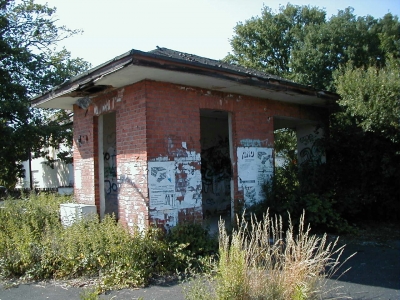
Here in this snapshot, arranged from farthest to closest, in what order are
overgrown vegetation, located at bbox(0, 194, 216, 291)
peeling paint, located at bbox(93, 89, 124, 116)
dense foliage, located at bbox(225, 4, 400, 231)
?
dense foliage, located at bbox(225, 4, 400, 231) → peeling paint, located at bbox(93, 89, 124, 116) → overgrown vegetation, located at bbox(0, 194, 216, 291)

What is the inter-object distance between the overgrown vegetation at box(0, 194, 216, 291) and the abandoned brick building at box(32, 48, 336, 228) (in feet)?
2.34

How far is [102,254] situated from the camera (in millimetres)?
5699

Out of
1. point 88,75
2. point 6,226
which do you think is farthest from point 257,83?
point 6,226

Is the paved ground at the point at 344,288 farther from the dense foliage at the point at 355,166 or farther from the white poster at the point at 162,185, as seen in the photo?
the dense foliage at the point at 355,166

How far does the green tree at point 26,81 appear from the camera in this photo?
1560 centimetres

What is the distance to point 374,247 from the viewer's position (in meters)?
7.24

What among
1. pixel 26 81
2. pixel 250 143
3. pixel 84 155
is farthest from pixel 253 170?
pixel 26 81

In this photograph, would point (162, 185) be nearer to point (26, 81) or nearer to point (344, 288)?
point (344, 288)

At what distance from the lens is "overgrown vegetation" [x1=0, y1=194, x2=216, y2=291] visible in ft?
18.1

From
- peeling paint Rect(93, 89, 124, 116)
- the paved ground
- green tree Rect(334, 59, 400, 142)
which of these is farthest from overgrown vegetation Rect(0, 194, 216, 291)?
green tree Rect(334, 59, 400, 142)

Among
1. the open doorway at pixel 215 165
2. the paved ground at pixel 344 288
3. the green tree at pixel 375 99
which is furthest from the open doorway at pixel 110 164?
the green tree at pixel 375 99

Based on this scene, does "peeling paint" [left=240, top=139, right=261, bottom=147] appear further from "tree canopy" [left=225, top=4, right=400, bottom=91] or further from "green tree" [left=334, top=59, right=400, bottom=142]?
"tree canopy" [left=225, top=4, right=400, bottom=91]

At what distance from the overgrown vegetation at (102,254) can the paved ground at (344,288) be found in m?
0.29

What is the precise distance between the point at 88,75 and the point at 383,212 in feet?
26.4
